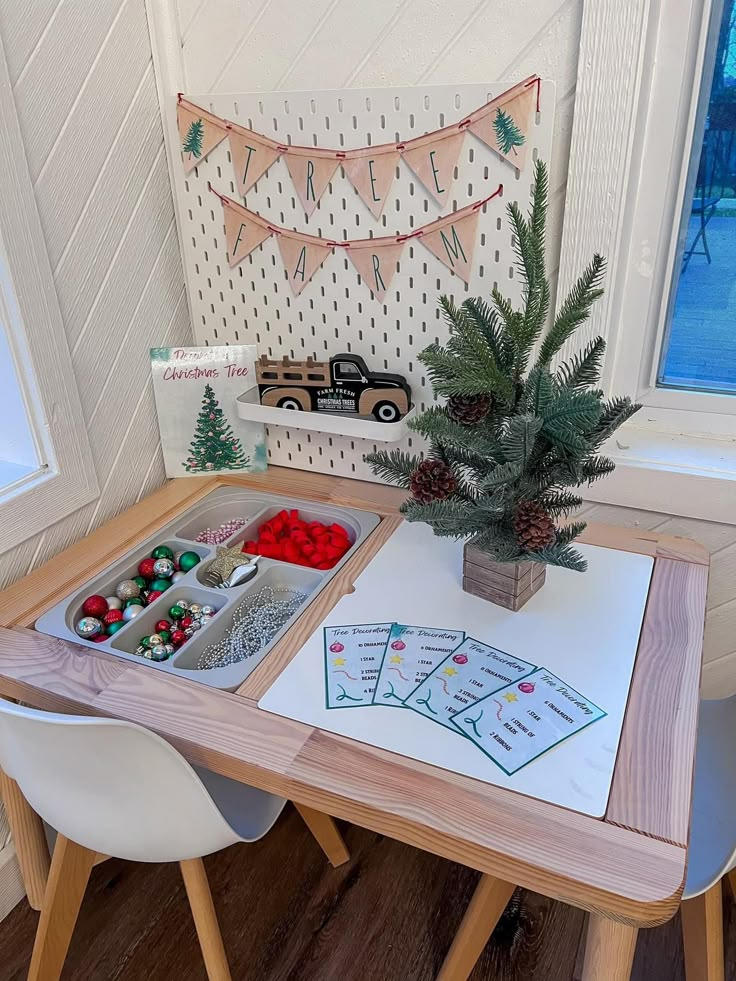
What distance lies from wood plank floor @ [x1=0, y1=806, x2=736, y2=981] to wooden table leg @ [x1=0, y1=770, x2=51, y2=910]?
0.09 m

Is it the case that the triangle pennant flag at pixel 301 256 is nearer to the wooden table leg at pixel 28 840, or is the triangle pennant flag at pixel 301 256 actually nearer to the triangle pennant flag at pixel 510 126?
the triangle pennant flag at pixel 510 126

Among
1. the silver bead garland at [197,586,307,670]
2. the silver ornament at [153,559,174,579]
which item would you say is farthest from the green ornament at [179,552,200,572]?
the silver bead garland at [197,586,307,670]

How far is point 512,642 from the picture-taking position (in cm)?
96

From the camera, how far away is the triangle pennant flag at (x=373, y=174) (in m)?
1.18

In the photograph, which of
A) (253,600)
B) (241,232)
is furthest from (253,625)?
(241,232)

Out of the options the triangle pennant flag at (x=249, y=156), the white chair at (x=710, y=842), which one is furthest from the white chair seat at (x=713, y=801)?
the triangle pennant flag at (x=249, y=156)

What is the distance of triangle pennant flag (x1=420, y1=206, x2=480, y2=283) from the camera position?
1163 mm

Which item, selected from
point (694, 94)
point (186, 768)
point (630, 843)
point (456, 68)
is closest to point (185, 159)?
point (456, 68)

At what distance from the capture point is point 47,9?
1.09 metres

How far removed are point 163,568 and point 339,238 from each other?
0.66 m

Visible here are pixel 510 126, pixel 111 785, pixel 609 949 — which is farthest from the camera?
pixel 510 126

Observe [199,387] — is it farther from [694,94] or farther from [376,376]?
[694,94]

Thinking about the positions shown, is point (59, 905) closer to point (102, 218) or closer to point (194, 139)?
point (102, 218)

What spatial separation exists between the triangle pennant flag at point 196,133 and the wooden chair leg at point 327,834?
4.03 feet
